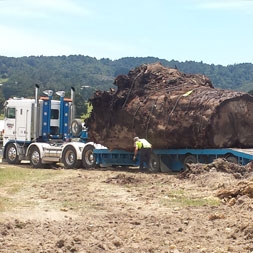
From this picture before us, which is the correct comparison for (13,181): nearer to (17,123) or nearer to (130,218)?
(17,123)

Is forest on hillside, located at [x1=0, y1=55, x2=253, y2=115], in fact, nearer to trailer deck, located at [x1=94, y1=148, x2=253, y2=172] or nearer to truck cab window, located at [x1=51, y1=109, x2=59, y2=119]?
truck cab window, located at [x1=51, y1=109, x2=59, y2=119]

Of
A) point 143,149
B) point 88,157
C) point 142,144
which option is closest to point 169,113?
point 142,144

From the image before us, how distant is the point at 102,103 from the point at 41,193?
934 centimetres

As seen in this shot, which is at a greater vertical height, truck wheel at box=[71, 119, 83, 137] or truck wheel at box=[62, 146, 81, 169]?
truck wheel at box=[71, 119, 83, 137]

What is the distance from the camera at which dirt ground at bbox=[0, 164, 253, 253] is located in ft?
27.4

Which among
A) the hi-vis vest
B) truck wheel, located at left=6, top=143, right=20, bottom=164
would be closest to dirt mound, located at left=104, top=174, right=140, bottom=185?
the hi-vis vest

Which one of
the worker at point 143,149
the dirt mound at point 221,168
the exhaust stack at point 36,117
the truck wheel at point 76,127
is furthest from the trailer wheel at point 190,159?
the exhaust stack at point 36,117

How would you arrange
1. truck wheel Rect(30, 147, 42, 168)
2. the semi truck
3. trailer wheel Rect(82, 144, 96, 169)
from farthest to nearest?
truck wheel Rect(30, 147, 42, 168)
trailer wheel Rect(82, 144, 96, 169)
the semi truck

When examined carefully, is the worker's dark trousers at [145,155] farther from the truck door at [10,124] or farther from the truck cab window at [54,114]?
the truck door at [10,124]

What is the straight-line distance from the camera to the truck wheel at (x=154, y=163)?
72.5 feet

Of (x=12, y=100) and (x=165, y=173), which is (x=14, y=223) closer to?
(x=165, y=173)

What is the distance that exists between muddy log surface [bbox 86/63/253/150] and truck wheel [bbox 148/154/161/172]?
45cm

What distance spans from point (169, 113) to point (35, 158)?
748 cm

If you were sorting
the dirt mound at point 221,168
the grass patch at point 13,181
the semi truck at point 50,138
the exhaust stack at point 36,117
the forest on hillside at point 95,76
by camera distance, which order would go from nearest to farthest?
the grass patch at point 13,181 → the dirt mound at point 221,168 → the semi truck at point 50,138 → the exhaust stack at point 36,117 → the forest on hillside at point 95,76
